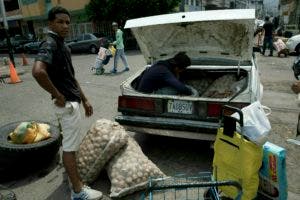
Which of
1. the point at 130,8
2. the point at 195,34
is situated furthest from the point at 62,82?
the point at 130,8

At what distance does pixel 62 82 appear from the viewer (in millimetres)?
3393

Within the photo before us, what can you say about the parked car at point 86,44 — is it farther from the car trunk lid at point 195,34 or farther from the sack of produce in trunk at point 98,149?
the sack of produce in trunk at point 98,149

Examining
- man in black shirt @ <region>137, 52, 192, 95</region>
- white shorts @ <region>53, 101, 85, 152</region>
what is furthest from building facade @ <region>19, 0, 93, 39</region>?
white shorts @ <region>53, 101, 85, 152</region>

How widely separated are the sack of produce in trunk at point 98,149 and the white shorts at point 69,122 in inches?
16.6

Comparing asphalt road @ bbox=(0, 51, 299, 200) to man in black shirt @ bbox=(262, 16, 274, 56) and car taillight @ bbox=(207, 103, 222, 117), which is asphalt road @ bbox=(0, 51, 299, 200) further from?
man in black shirt @ bbox=(262, 16, 274, 56)

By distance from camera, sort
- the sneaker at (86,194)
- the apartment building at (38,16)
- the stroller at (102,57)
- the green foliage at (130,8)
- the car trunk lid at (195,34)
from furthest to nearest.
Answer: the apartment building at (38,16), the green foliage at (130,8), the stroller at (102,57), the car trunk lid at (195,34), the sneaker at (86,194)

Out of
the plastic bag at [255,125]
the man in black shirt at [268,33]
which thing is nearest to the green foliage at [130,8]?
the man in black shirt at [268,33]

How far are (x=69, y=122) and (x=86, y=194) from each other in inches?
32.6

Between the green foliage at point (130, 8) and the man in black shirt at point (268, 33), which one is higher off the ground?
the green foliage at point (130, 8)

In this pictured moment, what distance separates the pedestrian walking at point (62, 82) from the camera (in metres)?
3.14

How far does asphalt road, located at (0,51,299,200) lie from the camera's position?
163 inches

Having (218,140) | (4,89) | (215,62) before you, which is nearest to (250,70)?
(215,62)

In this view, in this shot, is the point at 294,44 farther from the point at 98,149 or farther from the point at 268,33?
the point at 98,149

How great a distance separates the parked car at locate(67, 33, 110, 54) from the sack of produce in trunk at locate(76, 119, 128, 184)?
19.0 m
